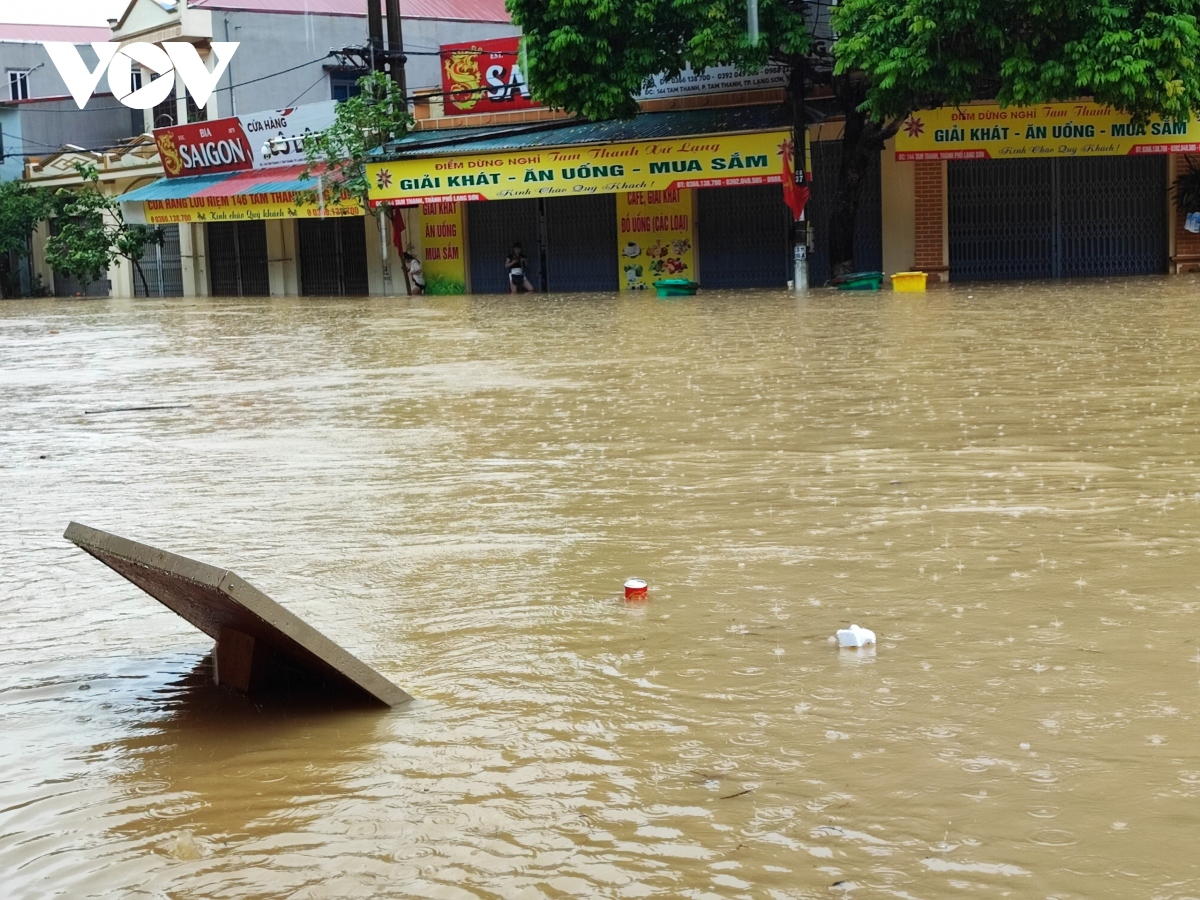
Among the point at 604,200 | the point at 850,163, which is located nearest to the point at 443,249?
the point at 604,200

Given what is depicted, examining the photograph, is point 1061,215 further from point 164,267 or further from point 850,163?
point 164,267

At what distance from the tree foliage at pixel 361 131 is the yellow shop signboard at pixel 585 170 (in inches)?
21.9

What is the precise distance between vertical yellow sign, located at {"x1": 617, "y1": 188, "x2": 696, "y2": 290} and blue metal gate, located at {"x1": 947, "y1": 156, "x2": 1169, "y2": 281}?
4.62 meters

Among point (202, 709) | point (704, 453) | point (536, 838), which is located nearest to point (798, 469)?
point (704, 453)

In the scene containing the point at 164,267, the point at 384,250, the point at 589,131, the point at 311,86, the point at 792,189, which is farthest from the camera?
the point at 164,267

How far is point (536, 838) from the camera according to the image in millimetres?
2584

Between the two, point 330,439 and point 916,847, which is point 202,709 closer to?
point 916,847

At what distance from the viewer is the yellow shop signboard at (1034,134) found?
71.9 ft

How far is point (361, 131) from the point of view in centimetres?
2841

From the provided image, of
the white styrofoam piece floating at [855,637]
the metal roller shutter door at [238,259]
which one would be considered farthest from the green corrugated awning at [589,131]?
the white styrofoam piece floating at [855,637]

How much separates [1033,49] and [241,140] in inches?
709

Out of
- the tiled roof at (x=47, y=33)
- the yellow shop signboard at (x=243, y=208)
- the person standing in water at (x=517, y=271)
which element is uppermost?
the tiled roof at (x=47, y=33)

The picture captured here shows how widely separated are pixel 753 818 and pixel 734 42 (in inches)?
792

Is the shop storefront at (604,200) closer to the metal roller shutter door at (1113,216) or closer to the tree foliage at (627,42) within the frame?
the tree foliage at (627,42)
